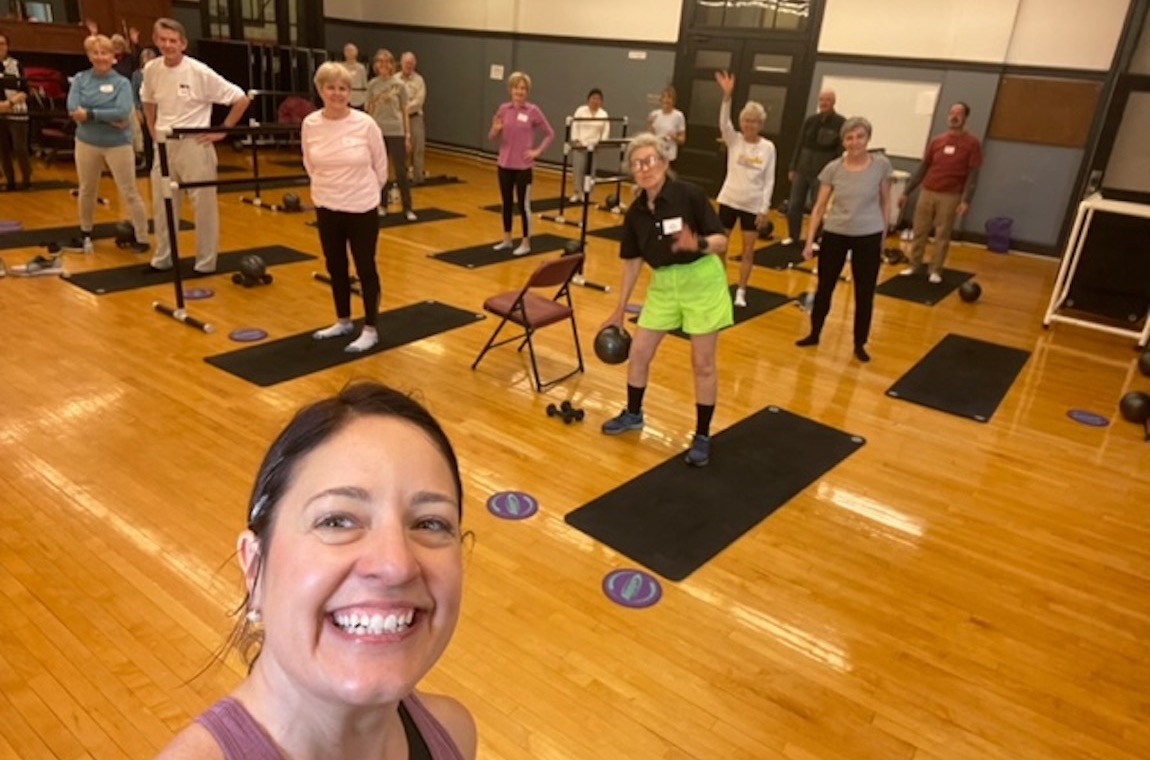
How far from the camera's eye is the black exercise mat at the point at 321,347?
14.4ft

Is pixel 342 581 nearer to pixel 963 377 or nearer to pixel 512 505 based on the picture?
pixel 512 505

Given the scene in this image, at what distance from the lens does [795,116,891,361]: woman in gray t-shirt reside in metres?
4.76

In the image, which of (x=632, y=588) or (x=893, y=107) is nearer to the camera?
(x=632, y=588)

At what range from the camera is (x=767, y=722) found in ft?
7.55

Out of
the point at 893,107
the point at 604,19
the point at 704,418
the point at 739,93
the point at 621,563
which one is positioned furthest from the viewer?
the point at 604,19

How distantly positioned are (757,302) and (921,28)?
185 inches

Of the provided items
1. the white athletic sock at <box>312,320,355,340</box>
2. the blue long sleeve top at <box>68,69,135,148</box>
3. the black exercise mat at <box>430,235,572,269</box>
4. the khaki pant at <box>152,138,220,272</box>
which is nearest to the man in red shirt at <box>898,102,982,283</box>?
the black exercise mat at <box>430,235,572,269</box>

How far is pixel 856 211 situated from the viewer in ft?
15.8

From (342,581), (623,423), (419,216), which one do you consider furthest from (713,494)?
(419,216)

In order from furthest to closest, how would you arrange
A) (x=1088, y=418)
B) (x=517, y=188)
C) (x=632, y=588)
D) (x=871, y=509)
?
→ (x=517, y=188) < (x=1088, y=418) < (x=871, y=509) < (x=632, y=588)

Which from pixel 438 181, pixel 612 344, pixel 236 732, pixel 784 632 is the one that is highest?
pixel 236 732

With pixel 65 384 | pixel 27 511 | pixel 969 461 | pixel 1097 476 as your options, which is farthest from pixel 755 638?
pixel 65 384

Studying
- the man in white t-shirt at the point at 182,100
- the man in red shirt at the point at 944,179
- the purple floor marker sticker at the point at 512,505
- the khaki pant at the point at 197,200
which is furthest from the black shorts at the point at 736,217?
the khaki pant at the point at 197,200

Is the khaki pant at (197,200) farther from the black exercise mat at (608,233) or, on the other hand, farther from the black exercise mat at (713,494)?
the black exercise mat at (608,233)
